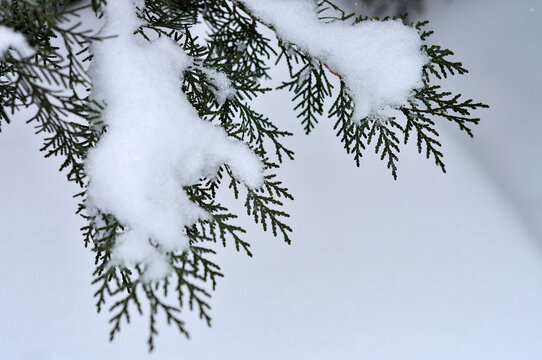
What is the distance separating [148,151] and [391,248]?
9.65 feet

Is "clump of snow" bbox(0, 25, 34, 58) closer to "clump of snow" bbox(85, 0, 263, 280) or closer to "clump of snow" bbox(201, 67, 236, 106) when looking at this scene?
"clump of snow" bbox(85, 0, 263, 280)

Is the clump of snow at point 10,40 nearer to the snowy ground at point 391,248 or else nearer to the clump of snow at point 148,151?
the clump of snow at point 148,151

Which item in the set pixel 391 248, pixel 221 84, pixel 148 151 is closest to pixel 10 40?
pixel 148 151

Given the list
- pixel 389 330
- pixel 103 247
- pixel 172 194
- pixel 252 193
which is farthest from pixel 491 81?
pixel 103 247

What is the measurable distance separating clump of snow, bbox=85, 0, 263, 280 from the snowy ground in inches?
96.4

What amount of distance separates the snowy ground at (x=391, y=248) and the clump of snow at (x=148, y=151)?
2.45 meters

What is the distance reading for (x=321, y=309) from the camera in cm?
338

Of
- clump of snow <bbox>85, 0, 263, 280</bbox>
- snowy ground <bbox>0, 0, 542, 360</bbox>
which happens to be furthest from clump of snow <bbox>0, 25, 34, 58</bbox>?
snowy ground <bbox>0, 0, 542, 360</bbox>

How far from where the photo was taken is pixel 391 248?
356cm

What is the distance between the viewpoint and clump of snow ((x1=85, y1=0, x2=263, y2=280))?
107 cm

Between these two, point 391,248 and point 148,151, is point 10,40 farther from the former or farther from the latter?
point 391,248

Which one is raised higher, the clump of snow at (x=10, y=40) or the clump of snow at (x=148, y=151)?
the clump of snow at (x=10, y=40)

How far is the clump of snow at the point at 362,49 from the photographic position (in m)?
1.26

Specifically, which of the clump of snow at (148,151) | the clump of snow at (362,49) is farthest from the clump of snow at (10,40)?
the clump of snow at (362,49)
